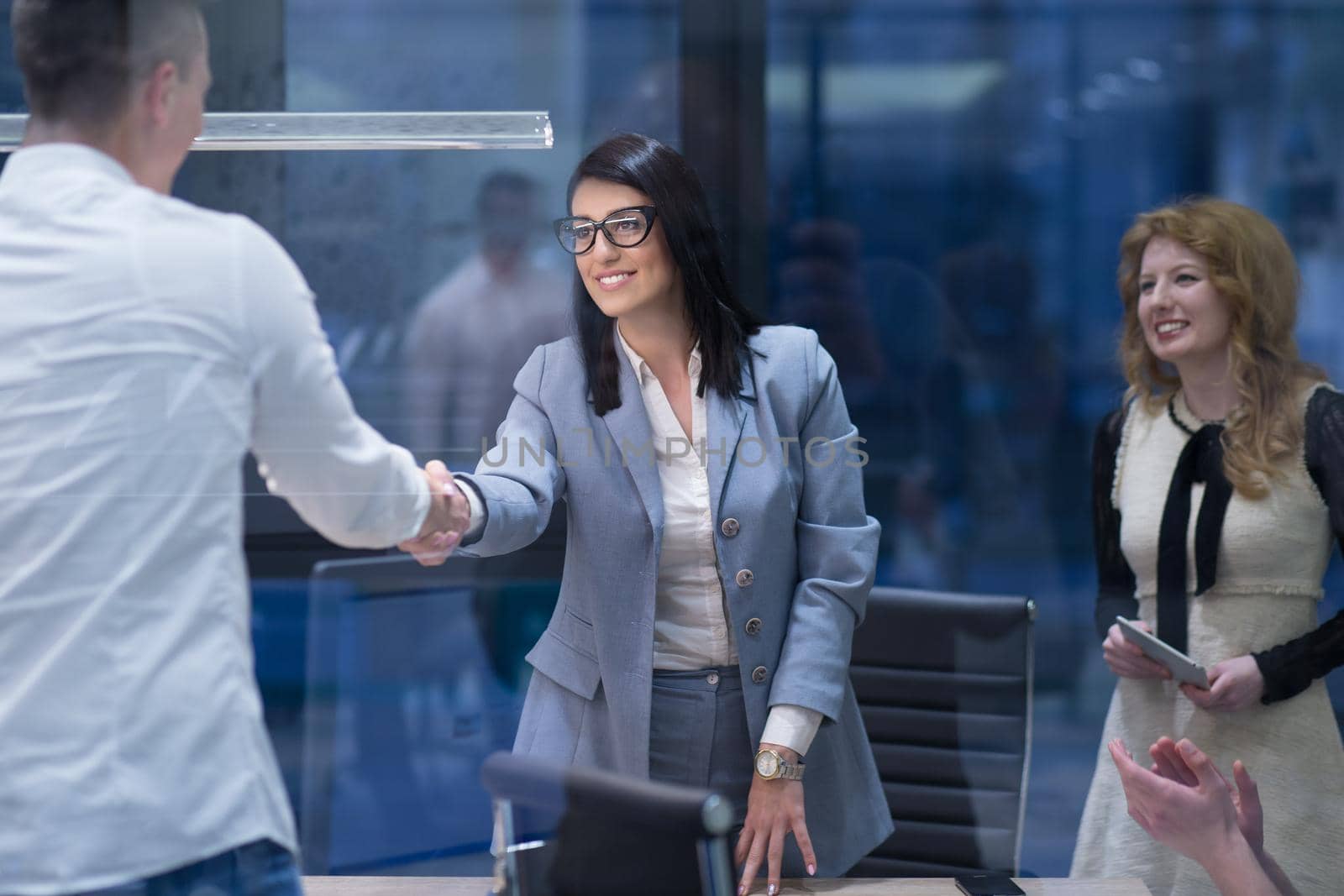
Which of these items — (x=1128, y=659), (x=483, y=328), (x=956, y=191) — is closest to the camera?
(x=483, y=328)

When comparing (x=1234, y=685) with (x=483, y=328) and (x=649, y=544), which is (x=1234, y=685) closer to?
(x=649, y=544)

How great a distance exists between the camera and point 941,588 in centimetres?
320

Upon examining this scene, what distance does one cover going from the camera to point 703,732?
194 cm

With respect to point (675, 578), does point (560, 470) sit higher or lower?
higher

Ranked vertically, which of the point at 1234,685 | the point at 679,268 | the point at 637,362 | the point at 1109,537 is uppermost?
the point at 679,268

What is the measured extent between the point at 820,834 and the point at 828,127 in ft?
5.78

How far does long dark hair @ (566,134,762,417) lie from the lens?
191cm

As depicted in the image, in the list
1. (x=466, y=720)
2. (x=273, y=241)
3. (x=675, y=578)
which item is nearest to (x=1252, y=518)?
(x=675, y=578)

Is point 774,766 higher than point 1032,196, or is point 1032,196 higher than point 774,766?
point 1032,196

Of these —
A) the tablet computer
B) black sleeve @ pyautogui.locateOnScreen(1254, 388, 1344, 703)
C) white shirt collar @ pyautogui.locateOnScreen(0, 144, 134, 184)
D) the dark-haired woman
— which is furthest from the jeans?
black sleeve @ pyautogui.locateOnScreen(1254, 388, 1344, 703)

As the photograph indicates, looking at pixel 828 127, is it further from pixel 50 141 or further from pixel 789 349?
pixel 50 141

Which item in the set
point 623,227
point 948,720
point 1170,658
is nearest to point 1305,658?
point 1170,658

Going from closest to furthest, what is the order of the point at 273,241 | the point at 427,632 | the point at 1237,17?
1. the point at 273,241
2. the point at 427,632
3. the point at 1237,17

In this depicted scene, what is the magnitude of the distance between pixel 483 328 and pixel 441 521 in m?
0.45
